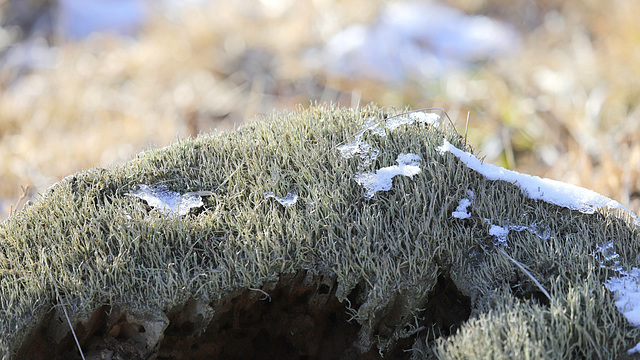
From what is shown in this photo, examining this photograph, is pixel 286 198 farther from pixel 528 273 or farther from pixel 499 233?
pixel 528 273

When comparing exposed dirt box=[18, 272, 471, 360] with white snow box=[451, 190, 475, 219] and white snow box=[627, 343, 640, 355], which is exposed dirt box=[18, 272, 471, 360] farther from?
white snow box=[627, 343, 640, 355]

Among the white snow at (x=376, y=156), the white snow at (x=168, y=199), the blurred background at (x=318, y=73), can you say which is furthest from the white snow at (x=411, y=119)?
the blurred background at (x=318, y=73)

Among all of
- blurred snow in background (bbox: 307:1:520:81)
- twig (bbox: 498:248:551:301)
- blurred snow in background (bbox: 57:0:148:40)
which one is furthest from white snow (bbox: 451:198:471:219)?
blurred snow in background (bbox: 57:0:148:40)

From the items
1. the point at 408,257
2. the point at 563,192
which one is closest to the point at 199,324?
the point at 408,257

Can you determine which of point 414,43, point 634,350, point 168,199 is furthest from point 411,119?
point 414,43

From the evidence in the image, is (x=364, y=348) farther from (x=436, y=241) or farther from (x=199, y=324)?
(x=199, y=324)

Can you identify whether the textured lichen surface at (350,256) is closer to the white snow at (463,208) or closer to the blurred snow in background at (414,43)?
the white snow at (463,208)

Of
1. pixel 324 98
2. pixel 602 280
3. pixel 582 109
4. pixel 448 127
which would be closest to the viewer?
pixel 602 280
